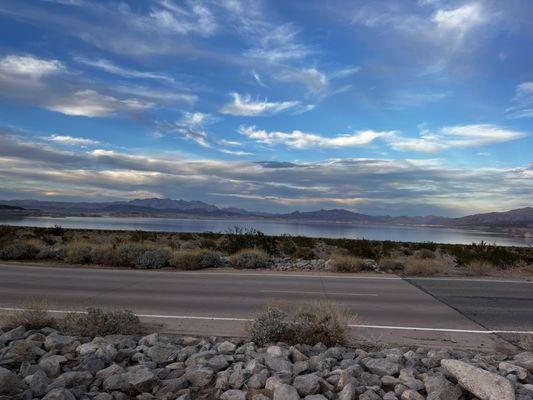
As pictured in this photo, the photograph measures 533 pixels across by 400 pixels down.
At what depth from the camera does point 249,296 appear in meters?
13.8

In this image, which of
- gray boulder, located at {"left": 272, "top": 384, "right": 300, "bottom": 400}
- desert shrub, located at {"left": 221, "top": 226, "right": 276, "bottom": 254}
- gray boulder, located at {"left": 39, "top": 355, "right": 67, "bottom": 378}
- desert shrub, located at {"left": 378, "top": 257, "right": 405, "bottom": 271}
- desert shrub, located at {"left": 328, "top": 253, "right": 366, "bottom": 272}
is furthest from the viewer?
desert shrub, located at {"left": 221, "top": 226, "right": 276, "bottom": 254}

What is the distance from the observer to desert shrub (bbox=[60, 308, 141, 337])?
27.6 ft

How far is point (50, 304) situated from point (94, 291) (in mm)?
2231

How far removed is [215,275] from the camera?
734 inches

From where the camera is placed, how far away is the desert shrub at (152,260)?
810 inches

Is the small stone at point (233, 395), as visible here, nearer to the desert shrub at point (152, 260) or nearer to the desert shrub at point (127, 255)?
the desert shrub at point (152, 260)

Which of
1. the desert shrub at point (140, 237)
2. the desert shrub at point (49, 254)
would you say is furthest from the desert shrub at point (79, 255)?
the desert shrub at point (140, 237)

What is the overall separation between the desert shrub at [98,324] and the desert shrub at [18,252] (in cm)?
1579

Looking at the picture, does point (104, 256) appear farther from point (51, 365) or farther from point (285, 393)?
point (285, 393)

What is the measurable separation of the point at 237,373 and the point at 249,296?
7807 mm

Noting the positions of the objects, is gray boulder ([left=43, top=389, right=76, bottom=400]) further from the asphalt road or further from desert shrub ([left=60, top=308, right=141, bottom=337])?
the asphalt road

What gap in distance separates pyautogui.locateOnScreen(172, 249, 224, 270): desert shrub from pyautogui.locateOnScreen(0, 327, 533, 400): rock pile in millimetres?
12955

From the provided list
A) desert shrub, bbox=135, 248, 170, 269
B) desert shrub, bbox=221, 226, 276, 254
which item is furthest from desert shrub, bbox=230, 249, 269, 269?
desert shrub, bbox=221, 226, 276, 254

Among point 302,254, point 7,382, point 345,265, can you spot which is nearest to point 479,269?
point 345,265
